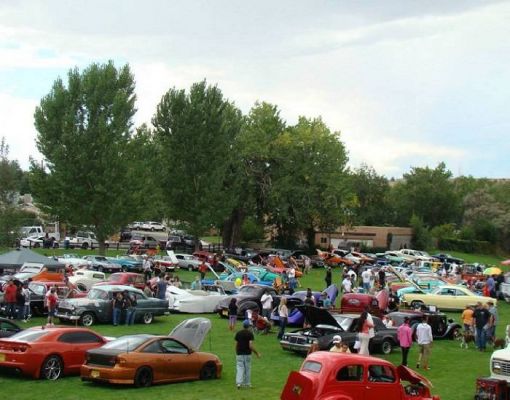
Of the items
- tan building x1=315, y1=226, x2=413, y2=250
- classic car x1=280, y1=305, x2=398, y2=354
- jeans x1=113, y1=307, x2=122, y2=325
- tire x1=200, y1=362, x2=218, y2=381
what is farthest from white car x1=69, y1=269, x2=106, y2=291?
tan building x1=315, y1=226, x2=413, y2=250

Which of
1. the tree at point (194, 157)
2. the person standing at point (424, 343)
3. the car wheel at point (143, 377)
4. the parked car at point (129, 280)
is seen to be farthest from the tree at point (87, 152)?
the car wheel at point (143, 377)

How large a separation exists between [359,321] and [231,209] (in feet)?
144

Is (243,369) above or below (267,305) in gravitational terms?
below

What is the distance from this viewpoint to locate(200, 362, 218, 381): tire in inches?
683

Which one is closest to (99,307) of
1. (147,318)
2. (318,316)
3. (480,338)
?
(147,318)

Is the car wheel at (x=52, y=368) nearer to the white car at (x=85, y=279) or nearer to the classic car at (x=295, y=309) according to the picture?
the classic car at (x=295, y=309)

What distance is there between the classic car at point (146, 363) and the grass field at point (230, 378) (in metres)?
0.23

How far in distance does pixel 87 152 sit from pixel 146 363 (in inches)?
1595

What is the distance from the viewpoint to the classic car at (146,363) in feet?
51.1

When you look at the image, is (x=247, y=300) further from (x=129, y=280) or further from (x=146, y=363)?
(x=146, y=363)

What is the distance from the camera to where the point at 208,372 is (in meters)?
17.5

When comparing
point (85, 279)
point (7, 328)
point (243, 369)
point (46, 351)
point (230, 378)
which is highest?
point (7, 328)

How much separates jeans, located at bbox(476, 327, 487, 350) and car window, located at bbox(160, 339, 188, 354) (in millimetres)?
11459

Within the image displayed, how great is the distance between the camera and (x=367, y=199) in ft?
354
